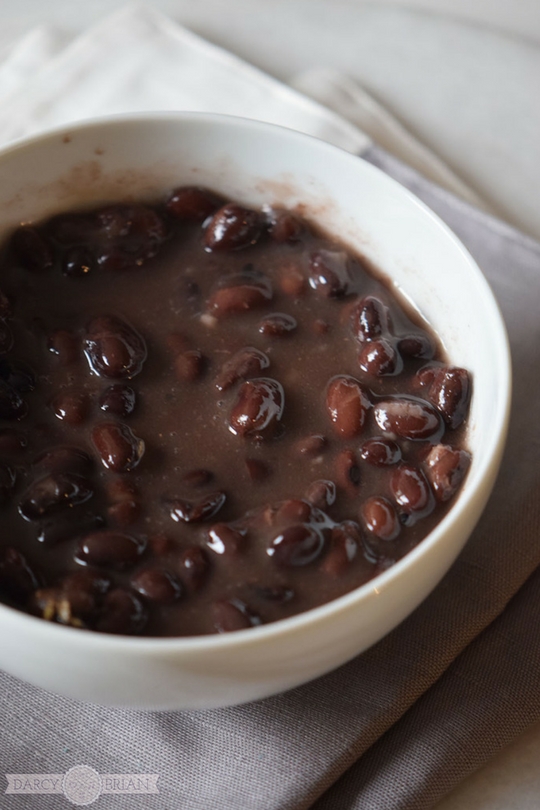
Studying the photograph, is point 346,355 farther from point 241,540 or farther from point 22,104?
point 22,104

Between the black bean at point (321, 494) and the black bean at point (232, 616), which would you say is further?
the black bean at point (321, 494)

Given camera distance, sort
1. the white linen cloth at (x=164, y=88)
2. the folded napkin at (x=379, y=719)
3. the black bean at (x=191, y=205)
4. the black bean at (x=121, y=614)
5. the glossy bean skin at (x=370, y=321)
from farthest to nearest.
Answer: the white linen cloth at (x=164, y=88), the black bean at (x=191, y=205), the glossy bean skin at (x=370, y=321), the folded napkin at (x=379, y=719), the black bean at (x=121, y=614)

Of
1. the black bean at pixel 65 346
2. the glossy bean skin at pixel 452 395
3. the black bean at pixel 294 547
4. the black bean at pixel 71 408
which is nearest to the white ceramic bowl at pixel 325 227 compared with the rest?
the glossy bean skin at pixel 452 395

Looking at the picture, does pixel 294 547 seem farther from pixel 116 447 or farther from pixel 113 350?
pixel 113 350

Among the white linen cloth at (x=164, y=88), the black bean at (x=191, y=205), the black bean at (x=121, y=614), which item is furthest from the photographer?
the white linen cloth at (x=164, y=88)

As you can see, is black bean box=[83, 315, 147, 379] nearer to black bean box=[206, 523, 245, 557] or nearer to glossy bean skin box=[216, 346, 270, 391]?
glossy bean skin box=[216, 346, 270, 391]

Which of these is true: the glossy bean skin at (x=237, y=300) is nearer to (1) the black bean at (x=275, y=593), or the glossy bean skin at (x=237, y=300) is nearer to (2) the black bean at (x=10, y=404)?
(2) the black bean at (x=10, y=404)
